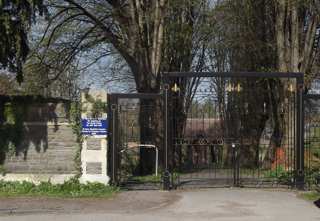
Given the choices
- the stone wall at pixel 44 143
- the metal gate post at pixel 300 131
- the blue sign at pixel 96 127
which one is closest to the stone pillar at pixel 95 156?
the blue sign at pixel 96 127

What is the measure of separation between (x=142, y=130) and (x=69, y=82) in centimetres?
1466

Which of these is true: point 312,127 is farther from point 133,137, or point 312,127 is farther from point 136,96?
point 133,137

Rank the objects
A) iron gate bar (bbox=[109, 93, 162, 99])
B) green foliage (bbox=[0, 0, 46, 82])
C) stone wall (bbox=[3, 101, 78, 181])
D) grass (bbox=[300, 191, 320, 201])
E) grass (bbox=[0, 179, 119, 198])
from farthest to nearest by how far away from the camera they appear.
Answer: stone wall (bbox=[3, 101, 78, 181]) < iron gate bar (bbox=[109, 93, 162, 99]) < green foliage (bbox=[0, 0, 46, 82]) < grass (bbox=[0, 179, 119, 198]) < grass (bbox=[300, 191, 320, 201])

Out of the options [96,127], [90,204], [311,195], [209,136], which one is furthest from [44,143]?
[311,195]

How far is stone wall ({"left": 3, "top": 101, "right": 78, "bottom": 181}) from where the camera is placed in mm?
16844

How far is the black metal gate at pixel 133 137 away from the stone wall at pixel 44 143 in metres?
1.16

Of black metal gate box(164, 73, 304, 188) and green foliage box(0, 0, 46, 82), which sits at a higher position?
green foliage box(0, 0, 46, 82)

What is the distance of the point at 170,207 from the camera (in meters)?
13.9

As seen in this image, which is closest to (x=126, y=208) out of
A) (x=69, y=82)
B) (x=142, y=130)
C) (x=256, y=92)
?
(x=142, y=130)

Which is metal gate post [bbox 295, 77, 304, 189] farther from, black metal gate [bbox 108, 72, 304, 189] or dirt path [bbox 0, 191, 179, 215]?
dirt path [bbox 0, 191, 179, 215]

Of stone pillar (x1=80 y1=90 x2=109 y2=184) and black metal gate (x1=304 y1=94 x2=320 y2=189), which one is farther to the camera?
black metal gate (x1=304 y1=94 x2=320 y2=189)

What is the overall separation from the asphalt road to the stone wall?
1.86m

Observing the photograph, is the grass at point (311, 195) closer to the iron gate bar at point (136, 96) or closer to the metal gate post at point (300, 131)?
the metal gate post at point (300, 131)

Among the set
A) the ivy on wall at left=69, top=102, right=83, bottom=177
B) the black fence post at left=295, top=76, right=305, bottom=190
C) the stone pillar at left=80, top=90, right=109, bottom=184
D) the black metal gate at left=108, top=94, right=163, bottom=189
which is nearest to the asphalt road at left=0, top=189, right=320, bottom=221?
the black fence post at left=295, top=76, right=305, bottom=190
